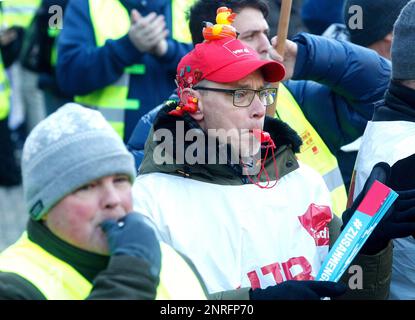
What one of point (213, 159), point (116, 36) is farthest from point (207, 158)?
point (116, 36)

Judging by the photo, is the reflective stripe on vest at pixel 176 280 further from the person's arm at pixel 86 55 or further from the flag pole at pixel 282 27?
the person's arm at pixel 86 55

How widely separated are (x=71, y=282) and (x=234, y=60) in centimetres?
123

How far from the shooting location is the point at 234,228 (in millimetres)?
3873

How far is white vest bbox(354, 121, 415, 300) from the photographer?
157 inches

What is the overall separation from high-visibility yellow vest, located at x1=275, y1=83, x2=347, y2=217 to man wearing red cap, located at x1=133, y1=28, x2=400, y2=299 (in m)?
0.75

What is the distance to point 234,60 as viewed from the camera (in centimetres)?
406

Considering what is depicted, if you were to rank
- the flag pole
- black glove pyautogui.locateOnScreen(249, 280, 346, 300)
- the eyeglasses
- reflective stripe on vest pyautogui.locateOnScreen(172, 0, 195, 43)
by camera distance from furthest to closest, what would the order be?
reflective stripe on vest pyautogui.locateOnScreen(172, 0, 195, 43)
the flag pole
the eyeglasses
black glove pyautogui.locateOnScreen(249, 280, 346, 300)

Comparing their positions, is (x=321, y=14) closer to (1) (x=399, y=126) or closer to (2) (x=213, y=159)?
(1) (x=399, y=126)

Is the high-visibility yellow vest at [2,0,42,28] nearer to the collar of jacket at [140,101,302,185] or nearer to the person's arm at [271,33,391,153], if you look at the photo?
the person's arm at [271,33,391,153]

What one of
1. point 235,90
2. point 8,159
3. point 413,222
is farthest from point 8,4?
point 413,222

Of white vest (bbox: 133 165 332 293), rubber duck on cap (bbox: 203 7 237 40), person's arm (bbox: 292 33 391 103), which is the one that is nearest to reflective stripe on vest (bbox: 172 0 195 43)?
person's arm (bbox: 292 33 391 103)
